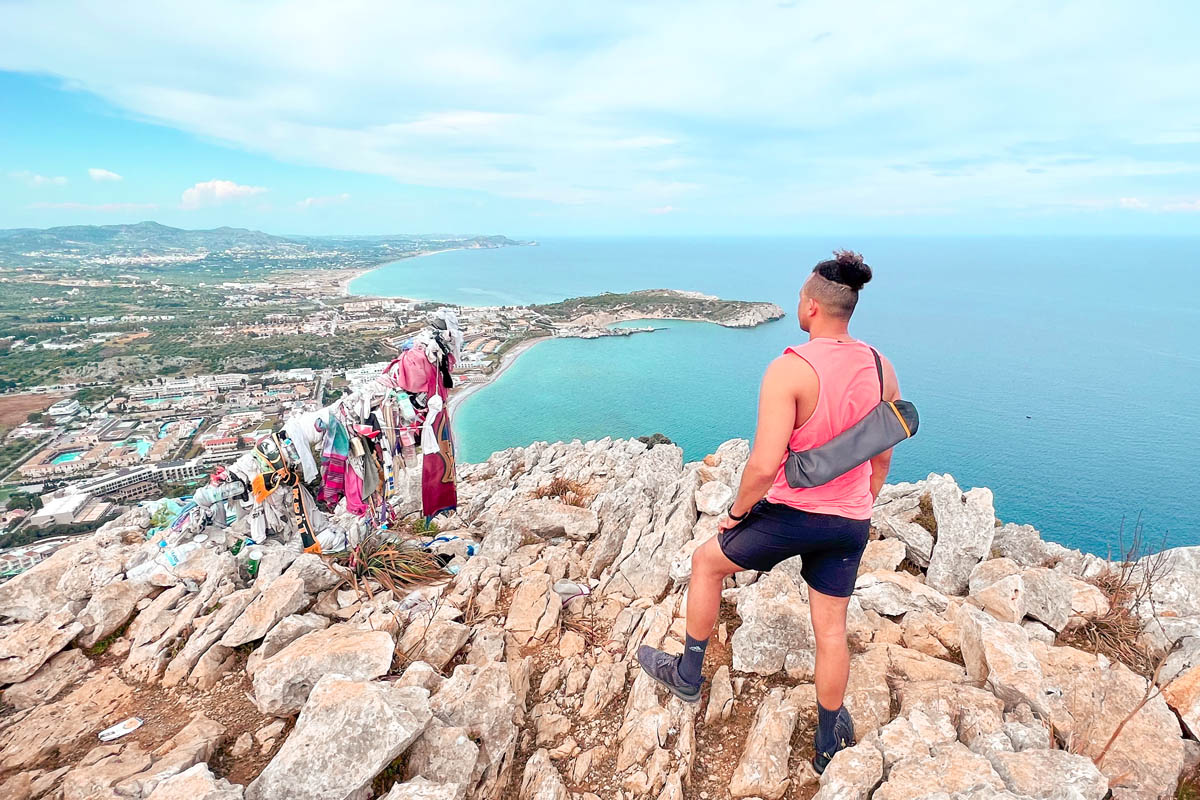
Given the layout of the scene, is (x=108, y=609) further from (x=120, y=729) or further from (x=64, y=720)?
(x=120, y=729)

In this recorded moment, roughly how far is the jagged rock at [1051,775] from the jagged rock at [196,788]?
11.7 ft

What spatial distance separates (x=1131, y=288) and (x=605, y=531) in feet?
439

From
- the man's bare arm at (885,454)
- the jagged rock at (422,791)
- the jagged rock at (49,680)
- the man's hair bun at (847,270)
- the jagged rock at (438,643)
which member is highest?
the man's hair bun at (847,270)

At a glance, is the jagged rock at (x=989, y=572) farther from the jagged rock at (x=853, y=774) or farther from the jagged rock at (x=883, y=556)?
the jagged rock at (x=853, y=774)

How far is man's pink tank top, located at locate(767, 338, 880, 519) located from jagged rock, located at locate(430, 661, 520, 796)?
2109 millimetres

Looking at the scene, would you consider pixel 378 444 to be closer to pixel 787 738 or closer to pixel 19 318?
pixel 787 738

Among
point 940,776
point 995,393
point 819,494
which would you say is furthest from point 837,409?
point 995,393

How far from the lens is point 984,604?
397 centimetres

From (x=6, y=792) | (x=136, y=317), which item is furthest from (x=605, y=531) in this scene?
(x=136, y=317)

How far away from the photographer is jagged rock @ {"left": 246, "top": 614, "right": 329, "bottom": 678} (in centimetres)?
364

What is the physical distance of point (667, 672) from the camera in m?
3.24

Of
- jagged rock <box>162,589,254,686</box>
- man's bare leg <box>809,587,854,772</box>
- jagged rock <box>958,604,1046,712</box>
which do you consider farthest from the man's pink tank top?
jagged rock <box>162,589,254,686</box>

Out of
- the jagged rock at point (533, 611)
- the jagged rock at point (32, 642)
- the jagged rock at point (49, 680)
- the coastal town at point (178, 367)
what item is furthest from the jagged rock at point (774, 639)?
the jagged rock at point (32, 642)

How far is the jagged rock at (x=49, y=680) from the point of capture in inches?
148
